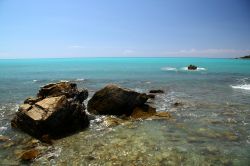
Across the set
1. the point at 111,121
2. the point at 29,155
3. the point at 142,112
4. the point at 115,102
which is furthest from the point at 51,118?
the point at 142,112

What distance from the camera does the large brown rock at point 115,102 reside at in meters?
22.8

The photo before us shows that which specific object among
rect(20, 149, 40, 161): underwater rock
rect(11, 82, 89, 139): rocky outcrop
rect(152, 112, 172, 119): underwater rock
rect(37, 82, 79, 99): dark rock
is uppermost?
rect(37, 82, 79, 99): dark rock

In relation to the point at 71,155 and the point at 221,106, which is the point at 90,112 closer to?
the point at 71,155

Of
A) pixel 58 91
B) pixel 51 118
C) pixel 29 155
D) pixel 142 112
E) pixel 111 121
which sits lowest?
pixel 29 155

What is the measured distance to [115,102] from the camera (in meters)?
22.8

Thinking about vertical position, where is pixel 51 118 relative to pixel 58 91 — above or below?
below

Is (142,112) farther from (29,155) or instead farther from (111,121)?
(29,155)

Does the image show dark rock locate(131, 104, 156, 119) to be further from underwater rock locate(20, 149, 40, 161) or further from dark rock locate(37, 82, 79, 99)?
underwater rock locate(20, 149, 40, 161)

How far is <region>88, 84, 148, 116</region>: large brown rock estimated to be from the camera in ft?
74.7

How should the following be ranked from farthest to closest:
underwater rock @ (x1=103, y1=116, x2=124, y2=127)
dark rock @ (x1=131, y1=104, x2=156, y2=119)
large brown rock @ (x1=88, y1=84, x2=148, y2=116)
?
large brown rock @ (x1=88, y1=84, x2=148, y2=116), dark rock @ (x1=131, y1=104, x2=156, y2=119), underwater rock @ (x1=103, y1=116, x2=124, y2=127)

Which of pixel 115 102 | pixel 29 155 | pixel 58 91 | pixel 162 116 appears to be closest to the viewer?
pixel 29 155

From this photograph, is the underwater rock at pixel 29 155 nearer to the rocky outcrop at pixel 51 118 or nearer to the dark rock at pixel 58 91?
the rocky outcrop at pixel 51 118

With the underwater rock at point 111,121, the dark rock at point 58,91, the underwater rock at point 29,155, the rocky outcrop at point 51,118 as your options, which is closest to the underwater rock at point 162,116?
the underwater rock at point 111,121

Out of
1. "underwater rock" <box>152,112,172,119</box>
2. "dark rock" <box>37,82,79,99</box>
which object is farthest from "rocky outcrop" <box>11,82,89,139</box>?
"underwater rock" <box>152,112,172,119</box>
